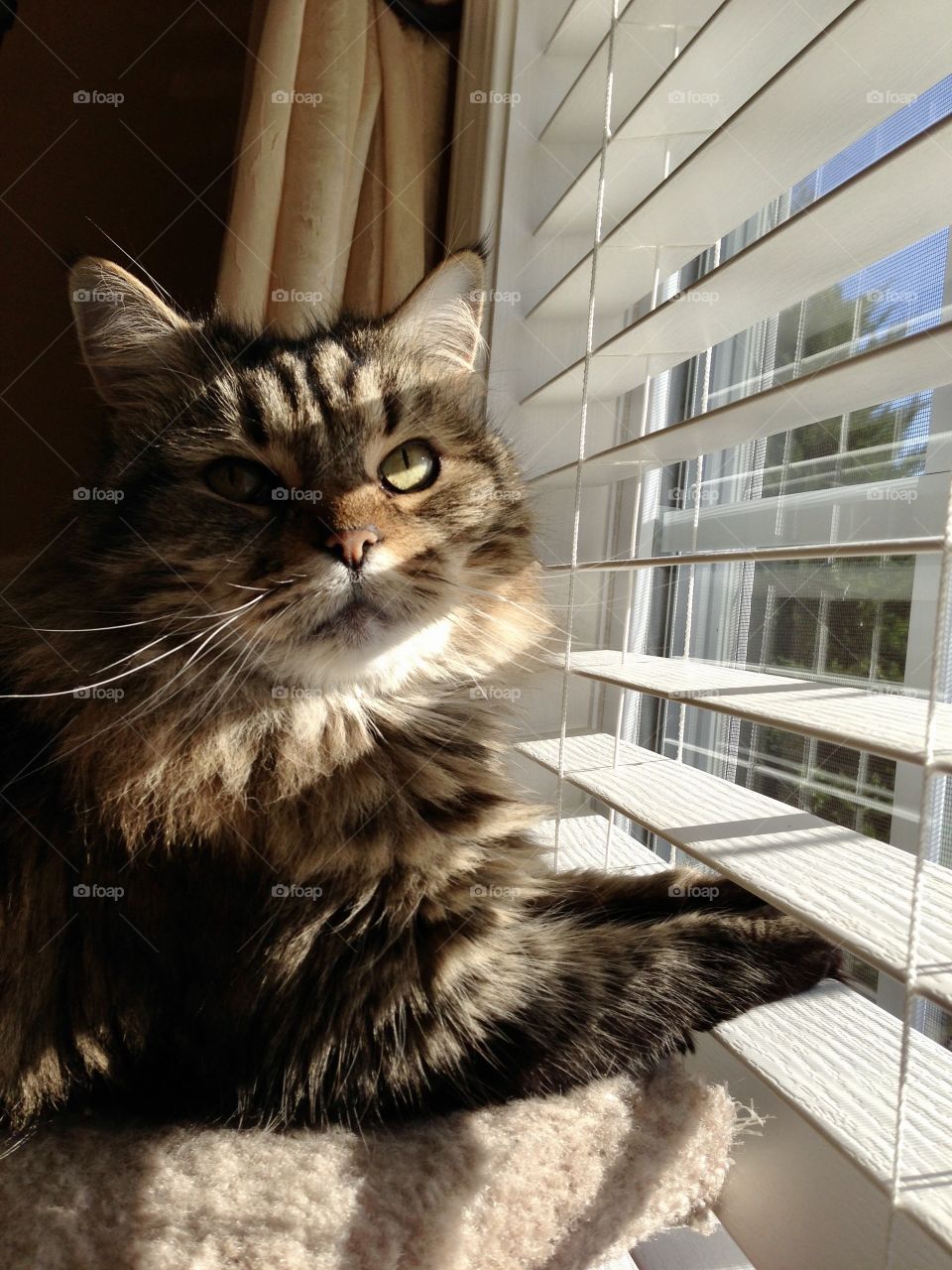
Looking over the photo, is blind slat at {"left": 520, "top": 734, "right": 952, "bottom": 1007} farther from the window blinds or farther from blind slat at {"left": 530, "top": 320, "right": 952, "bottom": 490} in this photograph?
blind slat at {"left": 530, "top": 320, "right": 952, "bottom": 490}

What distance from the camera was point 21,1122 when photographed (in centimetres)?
88

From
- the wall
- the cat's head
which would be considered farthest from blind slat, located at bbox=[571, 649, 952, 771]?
the wall

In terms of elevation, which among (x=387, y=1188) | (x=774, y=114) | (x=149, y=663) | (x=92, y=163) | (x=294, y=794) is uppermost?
(x=92, y=163)

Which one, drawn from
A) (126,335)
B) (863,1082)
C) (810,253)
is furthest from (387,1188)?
(126,335)

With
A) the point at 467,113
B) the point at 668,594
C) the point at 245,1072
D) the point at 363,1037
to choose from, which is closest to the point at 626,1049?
the point at 363,1037

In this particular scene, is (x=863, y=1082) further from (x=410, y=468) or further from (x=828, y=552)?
(x=410, y=468)

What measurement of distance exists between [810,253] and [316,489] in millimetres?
604

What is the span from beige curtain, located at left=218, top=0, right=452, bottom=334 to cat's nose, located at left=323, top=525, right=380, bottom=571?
0.67 m

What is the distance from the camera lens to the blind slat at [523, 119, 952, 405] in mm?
560

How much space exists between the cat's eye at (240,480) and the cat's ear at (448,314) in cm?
36

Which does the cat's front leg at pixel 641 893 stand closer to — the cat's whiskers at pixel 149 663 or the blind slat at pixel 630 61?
the cat's whiskers at pixel 149 663

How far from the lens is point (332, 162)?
1.47 meters

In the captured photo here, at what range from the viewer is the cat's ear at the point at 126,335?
115cm

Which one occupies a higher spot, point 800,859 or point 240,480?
point 240,480
